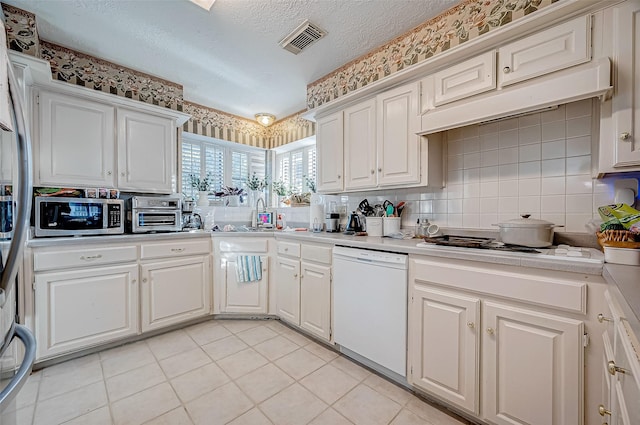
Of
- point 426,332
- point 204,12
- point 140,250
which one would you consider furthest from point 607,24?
point 140,250

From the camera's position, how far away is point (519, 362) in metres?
1.25

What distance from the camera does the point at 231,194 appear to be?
3.60 m

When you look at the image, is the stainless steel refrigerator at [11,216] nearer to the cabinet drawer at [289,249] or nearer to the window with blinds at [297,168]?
the cabinet drawer at [289,249]

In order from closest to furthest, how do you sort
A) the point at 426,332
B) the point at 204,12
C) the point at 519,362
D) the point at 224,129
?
the point at 519,362
the point at 426,332
the point at 204,12
the point at 224,129

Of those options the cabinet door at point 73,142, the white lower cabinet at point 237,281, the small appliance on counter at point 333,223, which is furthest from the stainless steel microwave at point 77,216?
the small appliance on counter at point 333,223

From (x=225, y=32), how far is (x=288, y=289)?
7.25 ft

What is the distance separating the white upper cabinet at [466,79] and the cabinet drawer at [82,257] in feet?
8.77

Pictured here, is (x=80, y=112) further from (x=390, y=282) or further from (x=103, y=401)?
(x=390, y=282)

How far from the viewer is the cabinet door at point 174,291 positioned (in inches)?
92.0

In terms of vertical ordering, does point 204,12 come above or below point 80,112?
above

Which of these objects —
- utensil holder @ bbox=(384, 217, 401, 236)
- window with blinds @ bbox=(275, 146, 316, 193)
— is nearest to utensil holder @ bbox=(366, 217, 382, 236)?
utensil holder @ bbox=(384, 217, 401, 236)

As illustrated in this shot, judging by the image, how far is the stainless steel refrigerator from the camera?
0.65 metres

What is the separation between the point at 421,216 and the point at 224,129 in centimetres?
275

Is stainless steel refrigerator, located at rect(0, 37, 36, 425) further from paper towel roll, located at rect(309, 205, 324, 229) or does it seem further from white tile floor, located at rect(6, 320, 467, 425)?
paper towel roll, located at rect(309, 205, 324, 229)
